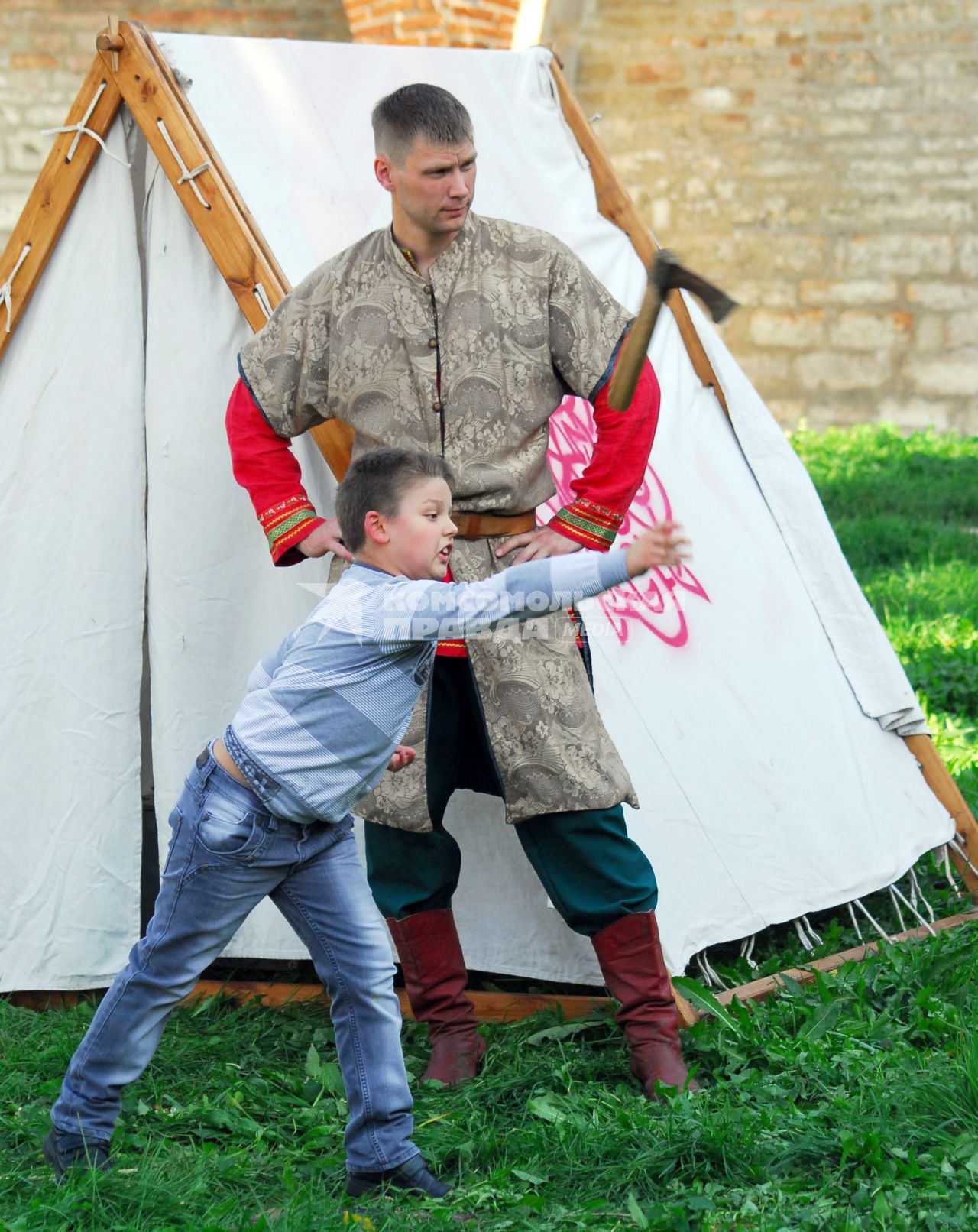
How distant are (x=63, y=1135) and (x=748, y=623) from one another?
6.52 ft

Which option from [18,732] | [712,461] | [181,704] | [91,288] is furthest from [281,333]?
[712,461]


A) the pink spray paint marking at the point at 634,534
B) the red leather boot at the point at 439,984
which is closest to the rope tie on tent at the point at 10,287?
the pink spray paint marking at the point at 634,534

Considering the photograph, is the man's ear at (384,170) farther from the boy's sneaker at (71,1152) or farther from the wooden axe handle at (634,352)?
the boy's sneaker at (71,1152)

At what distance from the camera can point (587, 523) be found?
2.73 meters

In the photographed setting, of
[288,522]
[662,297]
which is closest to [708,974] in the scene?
[288,522]

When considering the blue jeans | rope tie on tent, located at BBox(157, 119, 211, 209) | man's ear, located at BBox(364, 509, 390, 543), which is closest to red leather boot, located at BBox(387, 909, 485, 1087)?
the blue jeans

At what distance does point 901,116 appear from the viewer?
375 inches

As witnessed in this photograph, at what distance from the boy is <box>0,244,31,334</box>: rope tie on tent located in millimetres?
1287

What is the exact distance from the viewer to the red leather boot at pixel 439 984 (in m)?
2.86

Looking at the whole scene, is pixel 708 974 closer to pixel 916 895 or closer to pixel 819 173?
pixel 916 895

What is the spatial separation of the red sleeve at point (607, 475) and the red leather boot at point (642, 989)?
71cm

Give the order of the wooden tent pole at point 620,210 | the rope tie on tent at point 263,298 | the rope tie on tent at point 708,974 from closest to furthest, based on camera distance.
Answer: the rope tie on tent at point 263,298, the rope tie on tent at point 708,974, the wooden tent pole at point 620,210

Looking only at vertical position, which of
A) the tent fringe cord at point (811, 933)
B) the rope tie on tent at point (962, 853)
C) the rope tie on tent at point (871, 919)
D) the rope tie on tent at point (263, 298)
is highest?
the rope tie on tent at point (263, 298)

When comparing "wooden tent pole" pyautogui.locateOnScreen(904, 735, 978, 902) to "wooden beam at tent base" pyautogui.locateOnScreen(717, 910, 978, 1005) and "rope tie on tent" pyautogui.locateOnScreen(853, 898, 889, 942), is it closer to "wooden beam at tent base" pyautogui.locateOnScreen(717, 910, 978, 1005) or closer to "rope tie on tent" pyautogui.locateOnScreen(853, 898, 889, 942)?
"wooden beam at tent base" pyautogui.locateOnScreen(717, 910, 978, 1005)
